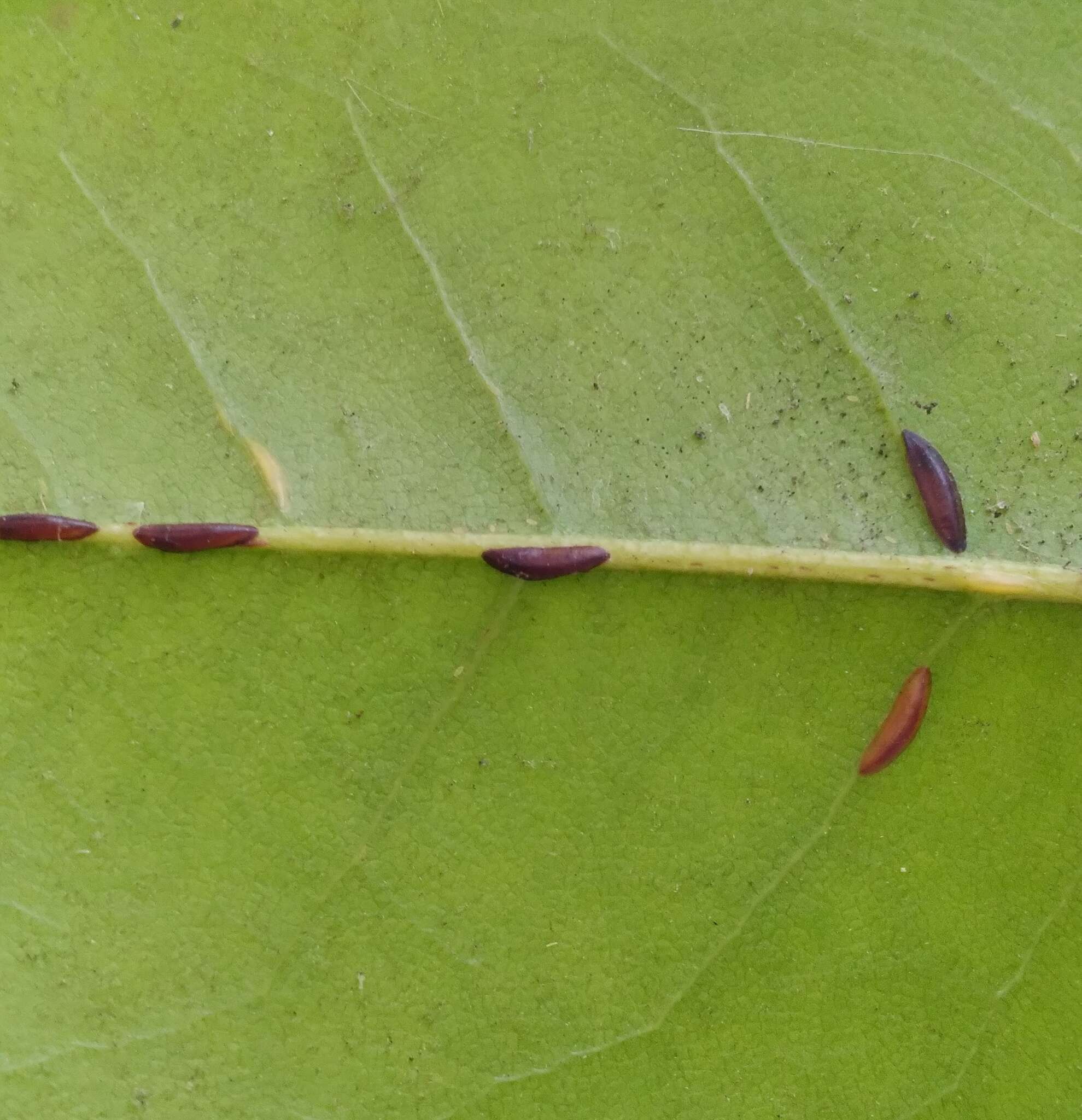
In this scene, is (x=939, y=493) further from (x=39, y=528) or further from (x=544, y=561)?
(x=39, y=528)

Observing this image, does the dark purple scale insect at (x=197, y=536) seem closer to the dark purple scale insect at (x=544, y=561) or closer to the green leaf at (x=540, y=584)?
the green leaf at (x=540, y=584)

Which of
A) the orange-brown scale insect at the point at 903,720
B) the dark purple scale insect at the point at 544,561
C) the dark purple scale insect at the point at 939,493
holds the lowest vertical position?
the orange-brown scale insect at the point at 903,720

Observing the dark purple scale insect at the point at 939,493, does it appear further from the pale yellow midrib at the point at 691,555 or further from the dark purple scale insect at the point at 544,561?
the dark purple scale insect at the point at 544,561

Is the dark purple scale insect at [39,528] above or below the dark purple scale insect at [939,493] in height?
below

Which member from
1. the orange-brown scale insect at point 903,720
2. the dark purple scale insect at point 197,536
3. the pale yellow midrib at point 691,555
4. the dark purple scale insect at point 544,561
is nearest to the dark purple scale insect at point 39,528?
the pale yellow midrib at point 691,555

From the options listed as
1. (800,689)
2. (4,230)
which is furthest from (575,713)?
(4,230)
